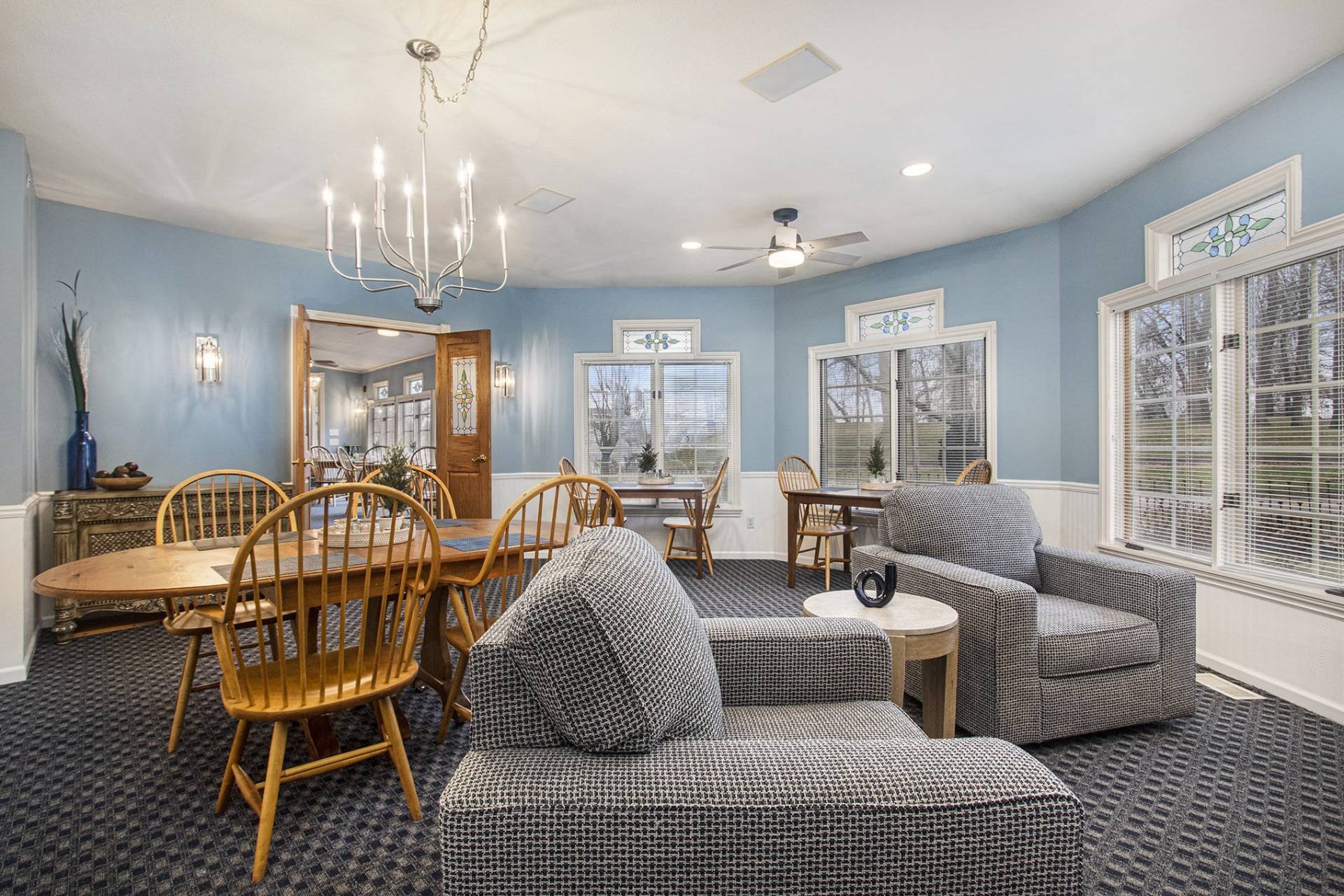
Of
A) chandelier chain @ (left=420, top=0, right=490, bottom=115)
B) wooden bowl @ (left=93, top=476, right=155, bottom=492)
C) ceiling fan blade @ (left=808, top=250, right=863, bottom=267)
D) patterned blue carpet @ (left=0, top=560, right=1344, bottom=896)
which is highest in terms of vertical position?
chandelier chain @ (left=420, top=0, right=490, bottom=115)

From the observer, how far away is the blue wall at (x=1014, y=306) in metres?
4.47

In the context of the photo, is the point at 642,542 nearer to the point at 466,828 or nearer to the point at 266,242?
the point at 466,828

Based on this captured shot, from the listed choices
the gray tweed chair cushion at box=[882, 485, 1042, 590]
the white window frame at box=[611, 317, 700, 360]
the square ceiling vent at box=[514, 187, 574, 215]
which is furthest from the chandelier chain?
the white window frame at box=[611, 317, 700, 360]

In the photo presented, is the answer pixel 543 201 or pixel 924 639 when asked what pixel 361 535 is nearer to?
pixel 924 639

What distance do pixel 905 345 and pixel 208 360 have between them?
5.22 m

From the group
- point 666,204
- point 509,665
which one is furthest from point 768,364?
point 509,665

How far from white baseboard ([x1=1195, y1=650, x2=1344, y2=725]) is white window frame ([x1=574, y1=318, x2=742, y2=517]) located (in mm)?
3641

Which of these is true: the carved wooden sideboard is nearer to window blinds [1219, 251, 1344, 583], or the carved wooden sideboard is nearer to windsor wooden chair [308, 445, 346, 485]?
windsor wooden chair [308, 445, 346, 485]

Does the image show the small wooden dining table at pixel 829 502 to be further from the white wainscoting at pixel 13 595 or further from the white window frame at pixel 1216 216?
the white wainscoting at pixel 13 595

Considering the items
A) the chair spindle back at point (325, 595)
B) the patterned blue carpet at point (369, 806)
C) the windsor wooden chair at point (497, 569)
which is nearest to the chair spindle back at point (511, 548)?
the windsor wooden chair at point (497, 569)

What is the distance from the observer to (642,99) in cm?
285

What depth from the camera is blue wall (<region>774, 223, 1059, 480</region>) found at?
4469 millimetres

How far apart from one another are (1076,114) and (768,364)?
3359 mm

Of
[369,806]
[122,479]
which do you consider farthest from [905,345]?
[122,479]
